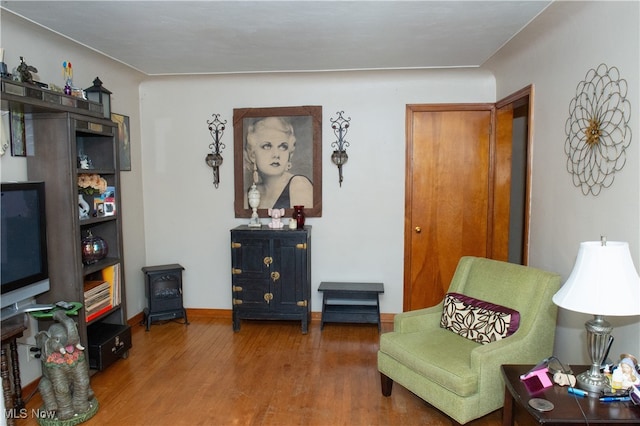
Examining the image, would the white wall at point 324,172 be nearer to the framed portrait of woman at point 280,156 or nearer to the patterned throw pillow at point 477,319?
the framed portrait of woman at point 280,156

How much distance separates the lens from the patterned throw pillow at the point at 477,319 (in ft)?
7.91

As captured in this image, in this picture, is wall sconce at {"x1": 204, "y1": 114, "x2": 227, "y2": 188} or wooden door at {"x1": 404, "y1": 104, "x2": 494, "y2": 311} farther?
wall sconce at {"x1": 204, "y1": 114, "x2": 227, "y2": 188}

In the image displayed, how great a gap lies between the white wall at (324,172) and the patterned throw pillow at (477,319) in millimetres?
1399

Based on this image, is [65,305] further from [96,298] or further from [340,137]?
[340,137]

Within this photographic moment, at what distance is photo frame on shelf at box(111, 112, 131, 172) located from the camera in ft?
12.9

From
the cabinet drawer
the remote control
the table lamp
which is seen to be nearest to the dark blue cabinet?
the cabinet drawer

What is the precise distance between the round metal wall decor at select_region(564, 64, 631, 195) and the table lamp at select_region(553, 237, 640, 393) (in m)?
0.59

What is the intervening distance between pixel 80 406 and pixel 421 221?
3.07m

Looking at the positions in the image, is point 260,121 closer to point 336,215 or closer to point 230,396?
point 336,215

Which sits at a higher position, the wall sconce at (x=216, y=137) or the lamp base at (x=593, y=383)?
the wall sconce at (x=216, y=137)

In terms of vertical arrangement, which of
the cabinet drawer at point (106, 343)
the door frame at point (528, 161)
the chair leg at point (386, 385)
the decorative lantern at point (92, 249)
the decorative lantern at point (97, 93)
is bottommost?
the chair leg at point (386, 385)

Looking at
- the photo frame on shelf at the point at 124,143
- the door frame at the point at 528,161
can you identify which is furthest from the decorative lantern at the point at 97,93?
the door frame at the point at 528,161

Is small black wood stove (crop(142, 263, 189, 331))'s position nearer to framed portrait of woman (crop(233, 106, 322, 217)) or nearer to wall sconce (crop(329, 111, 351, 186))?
framed portrait of woman (crop(233, 106, 322, 217))

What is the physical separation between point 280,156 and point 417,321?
2.13 meters
